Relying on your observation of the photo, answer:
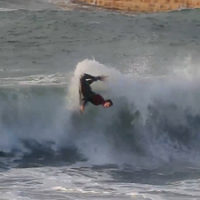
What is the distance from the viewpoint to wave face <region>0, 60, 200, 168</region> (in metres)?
16.0

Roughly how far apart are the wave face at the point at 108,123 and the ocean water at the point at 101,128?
21mm

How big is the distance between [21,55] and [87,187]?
10.5 metres

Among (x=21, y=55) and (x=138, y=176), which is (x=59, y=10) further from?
(x=138, y=176)

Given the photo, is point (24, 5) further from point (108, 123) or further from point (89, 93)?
point (89, 93)

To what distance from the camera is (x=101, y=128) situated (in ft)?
55.4

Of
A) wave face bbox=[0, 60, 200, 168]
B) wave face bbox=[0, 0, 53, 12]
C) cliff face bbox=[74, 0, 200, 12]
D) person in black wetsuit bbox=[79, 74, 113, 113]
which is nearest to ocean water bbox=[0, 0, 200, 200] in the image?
wave face bbox=[0, 60, 200, 168]

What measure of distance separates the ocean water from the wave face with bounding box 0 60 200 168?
0.07 ft

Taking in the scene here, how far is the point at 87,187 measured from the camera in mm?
13086

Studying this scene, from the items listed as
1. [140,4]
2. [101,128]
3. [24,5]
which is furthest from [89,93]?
[140,4]

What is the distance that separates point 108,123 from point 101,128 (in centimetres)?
29

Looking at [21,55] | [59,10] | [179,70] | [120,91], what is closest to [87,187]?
[120,91]

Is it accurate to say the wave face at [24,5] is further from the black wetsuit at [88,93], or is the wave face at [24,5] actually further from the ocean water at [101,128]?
the black wetsuit at [88,93]

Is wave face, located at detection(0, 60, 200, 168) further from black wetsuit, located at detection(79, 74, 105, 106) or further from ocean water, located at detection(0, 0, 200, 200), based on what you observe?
black wetsuit, located at detection(79, 74, 105, 106)

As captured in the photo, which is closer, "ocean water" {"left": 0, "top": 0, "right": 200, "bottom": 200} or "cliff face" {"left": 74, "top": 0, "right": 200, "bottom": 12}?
"ocean water" {"left": 0, "top": 0, "right": 200, "bottom": 200}
